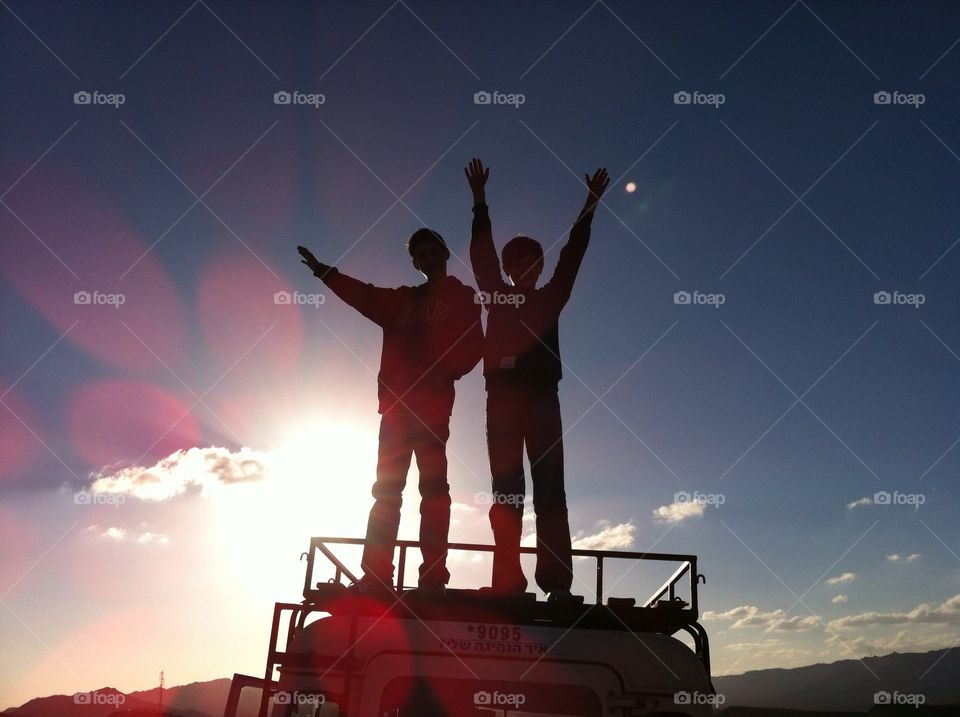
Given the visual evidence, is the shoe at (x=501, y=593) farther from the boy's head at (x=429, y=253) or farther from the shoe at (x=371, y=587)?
the boy's head at (x=429, y=253)

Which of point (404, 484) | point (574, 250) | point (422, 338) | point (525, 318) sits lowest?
point (404, 484)

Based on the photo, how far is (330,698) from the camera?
4039 millimetres

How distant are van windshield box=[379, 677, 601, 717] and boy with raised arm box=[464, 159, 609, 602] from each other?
26.2 inches

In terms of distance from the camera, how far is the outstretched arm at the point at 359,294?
586 cm

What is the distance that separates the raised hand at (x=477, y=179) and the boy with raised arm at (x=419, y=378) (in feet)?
2.18

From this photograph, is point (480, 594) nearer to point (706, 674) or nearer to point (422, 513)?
point (422, 513)

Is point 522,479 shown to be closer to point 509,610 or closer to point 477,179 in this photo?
point 509,610

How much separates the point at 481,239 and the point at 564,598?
10.2 feet

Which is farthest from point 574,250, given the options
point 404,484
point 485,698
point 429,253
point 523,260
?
point 485,698

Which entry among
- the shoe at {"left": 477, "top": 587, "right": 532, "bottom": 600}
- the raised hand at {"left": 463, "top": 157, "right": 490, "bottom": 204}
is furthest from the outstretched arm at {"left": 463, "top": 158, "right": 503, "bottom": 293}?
the shoe at {"left": 477, "top": 587, "right": 532, "bottom": 600}

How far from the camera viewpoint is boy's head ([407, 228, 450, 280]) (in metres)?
5.96

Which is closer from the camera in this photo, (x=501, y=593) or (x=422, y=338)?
(x=501, y=593)

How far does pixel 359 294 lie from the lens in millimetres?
5887

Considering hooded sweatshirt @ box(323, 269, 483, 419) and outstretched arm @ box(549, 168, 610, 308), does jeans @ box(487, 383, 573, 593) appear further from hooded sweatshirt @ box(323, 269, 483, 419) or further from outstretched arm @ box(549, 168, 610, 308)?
outstretched arm @ box(549, 168, 610, 308)
